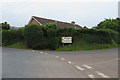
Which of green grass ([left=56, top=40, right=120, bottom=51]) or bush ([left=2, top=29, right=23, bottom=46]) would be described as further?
bush ([left=2, top=29, right=23, bottom=46])

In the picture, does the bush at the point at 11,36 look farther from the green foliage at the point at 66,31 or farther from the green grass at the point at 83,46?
the green grass at the point at 83,46

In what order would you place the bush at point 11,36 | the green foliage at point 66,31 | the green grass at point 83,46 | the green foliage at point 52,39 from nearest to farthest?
the green foliage at point 52,39 < the green grass at point 83,46 < the green foliage at point 66,31 < the bush at point 11,36

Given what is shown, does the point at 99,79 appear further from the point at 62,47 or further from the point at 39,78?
the point at 62,47

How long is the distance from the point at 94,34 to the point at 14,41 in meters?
12.5

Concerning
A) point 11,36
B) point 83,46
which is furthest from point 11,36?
point 83,46

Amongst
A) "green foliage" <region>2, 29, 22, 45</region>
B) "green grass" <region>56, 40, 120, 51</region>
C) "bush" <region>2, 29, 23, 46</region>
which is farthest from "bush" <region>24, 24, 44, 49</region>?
"green foliage" <region>2, 29, 22, 45</region>

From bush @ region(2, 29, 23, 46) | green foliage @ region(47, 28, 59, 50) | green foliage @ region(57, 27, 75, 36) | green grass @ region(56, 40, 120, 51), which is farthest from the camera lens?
bush @ region(2, 29, 23, 46)

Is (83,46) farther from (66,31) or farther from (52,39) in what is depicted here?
(52,39)

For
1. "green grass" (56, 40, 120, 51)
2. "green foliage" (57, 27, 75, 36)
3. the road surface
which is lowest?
the road surface

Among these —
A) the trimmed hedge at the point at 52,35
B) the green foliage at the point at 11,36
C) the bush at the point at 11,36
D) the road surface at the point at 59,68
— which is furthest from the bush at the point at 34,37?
the road surface at the point at 59,68

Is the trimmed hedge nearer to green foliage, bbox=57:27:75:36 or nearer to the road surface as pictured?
green foliage, bbox=57:27:75:36

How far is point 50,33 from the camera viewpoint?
948 inches

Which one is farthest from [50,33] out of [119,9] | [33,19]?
[33,19]

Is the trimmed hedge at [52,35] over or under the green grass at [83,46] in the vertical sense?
over
